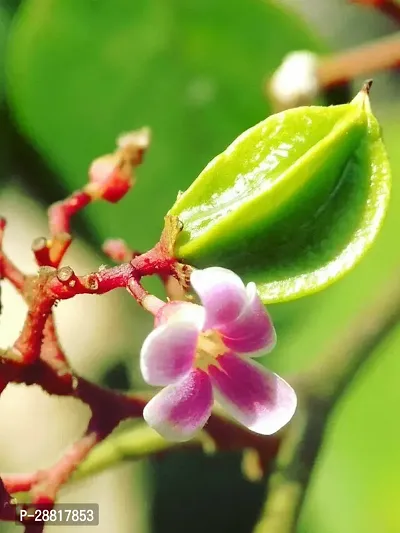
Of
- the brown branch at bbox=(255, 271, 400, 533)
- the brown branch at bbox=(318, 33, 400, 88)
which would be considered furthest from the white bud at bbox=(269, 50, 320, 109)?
the brown branch at bbox=(255, 271, 400, 533)

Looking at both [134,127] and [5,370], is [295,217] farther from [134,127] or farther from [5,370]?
[134,127]

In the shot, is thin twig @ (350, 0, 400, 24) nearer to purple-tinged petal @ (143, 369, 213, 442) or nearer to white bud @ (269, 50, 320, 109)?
white bud @ (269, 50, 320, 109)

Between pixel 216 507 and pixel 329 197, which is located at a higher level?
pixel 329 197

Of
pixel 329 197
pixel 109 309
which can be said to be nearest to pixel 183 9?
pixel 109 309

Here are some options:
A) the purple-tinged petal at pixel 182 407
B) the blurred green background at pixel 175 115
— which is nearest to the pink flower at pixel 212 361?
the purple-tinged petal at pixel 182 407

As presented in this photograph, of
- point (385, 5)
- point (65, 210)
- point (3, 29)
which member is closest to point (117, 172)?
point (65, 210)
